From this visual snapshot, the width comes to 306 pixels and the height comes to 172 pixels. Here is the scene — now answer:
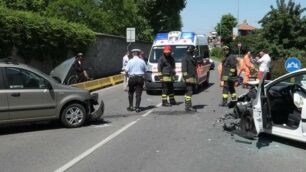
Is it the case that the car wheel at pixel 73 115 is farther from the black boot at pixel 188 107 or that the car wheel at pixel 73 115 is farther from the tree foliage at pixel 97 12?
the tree foliage at pixel 97 12

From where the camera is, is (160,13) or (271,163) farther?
(160,13)

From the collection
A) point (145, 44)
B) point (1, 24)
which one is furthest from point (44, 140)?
point (145, 44)

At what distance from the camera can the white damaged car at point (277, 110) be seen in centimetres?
892

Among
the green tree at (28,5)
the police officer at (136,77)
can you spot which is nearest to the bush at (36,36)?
the police officer at (136,77)

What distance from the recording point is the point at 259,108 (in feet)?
30.6

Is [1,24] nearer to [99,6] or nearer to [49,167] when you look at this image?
[49,167]

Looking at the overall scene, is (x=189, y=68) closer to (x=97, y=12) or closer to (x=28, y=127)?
(x=28, y=127)

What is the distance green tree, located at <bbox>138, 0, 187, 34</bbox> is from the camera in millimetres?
54844

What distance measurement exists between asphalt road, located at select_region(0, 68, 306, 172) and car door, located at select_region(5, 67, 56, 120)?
0.44 m

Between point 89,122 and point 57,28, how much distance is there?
12415 mm

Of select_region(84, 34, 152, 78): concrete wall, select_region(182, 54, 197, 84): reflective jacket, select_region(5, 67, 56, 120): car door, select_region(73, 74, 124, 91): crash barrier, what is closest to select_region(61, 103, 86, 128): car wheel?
select_region(5, 67, 56, 120): car door

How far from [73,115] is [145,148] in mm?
3008

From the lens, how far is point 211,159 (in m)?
8.02

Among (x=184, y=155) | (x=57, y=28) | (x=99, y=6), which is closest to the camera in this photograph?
(x=184, y=155)
